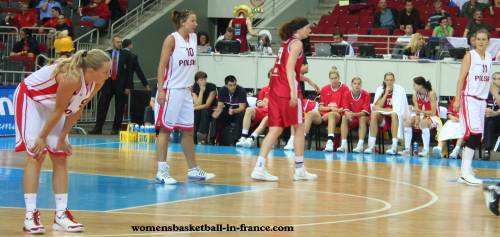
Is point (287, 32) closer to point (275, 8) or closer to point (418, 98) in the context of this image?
point (418, 98)

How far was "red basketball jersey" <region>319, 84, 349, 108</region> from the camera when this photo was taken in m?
18.3

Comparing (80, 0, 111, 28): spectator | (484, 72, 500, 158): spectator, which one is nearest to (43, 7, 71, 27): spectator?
(80, 0, 111, 28): spectator

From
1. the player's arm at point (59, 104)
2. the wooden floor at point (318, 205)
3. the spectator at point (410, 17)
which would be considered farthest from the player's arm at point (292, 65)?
the spectator at point (410, 17)

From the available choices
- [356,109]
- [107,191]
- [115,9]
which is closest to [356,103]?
[356,109]

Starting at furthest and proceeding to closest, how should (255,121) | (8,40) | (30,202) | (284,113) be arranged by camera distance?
(8,40)
(255,121)
(284,113)
(30,202)

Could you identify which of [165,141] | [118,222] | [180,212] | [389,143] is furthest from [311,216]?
[389,143]

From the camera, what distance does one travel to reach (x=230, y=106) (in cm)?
1900

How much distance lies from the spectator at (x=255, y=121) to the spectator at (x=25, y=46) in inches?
245

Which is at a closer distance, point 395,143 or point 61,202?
point 61,202

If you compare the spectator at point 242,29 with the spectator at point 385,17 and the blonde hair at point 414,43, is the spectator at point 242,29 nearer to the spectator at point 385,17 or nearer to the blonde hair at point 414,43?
the spectator at point 385,17

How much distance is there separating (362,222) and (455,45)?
12.1 m

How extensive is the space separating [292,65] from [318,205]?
258cm

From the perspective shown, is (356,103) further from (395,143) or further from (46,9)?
(46,9)

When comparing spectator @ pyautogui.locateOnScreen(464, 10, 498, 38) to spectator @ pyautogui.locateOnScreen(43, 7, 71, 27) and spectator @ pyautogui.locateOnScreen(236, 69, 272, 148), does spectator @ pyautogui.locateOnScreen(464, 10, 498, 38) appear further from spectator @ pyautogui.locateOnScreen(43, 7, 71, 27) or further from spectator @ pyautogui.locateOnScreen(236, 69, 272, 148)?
spectator @ pyautogui.locateOnScreen(43, 7, 71, 27)
